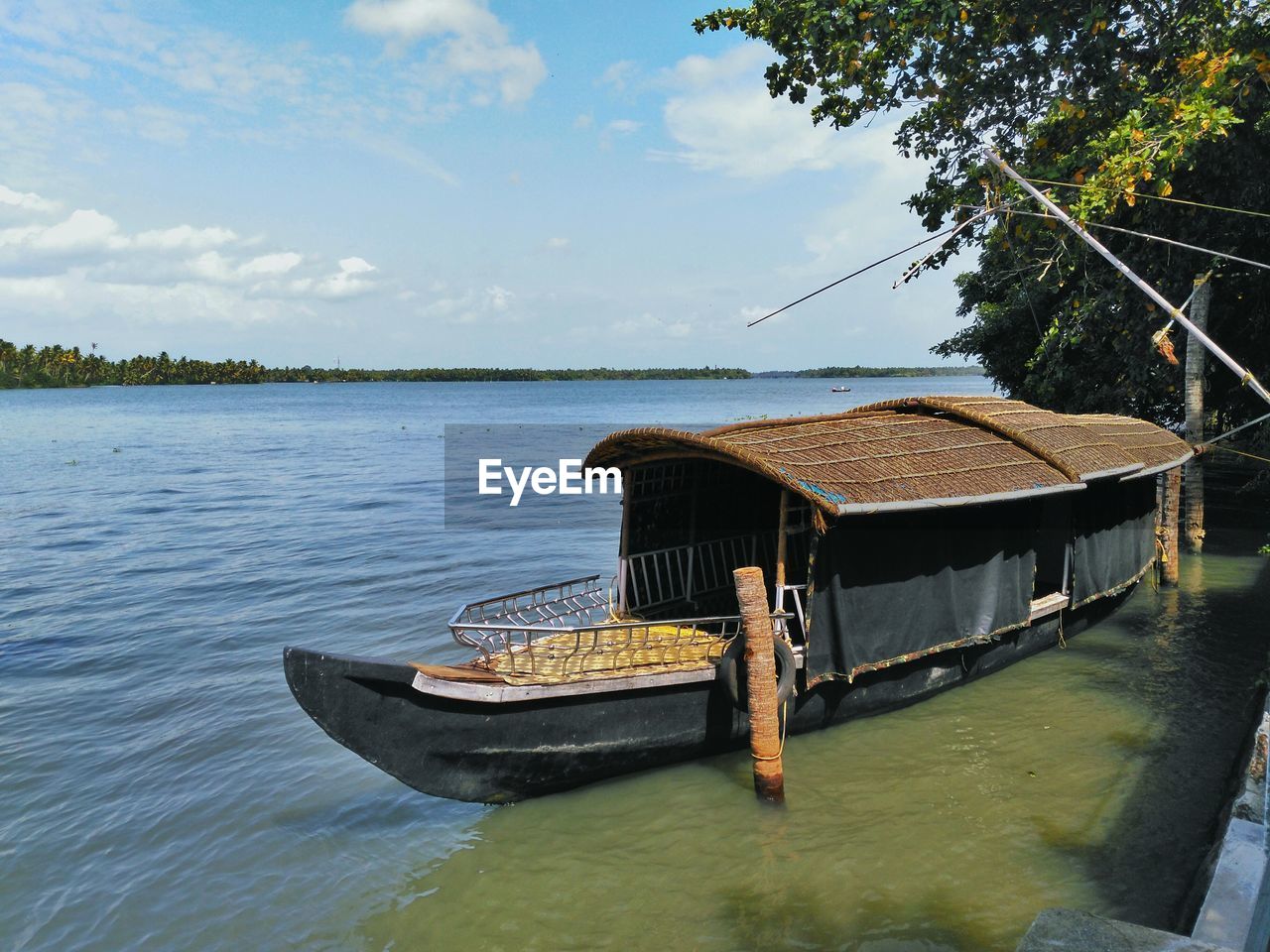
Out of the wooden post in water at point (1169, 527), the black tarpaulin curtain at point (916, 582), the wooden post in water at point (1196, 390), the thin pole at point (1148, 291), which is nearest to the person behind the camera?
the thin pole at point (1148, 291)

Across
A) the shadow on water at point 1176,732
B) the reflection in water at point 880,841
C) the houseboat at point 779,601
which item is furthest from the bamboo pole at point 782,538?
the shadow on water at point 1176,732

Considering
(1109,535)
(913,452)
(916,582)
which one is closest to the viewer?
(916,582)

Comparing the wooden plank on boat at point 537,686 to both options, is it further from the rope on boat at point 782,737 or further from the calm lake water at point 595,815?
the calm lake water at point 595,815

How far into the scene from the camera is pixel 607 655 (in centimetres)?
746

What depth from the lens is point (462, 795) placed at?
261 inches

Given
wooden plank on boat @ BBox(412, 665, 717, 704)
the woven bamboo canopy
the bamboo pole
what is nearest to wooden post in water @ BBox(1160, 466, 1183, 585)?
the woven bamboo canopy

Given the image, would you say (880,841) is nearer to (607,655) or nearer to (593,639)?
(607,655)

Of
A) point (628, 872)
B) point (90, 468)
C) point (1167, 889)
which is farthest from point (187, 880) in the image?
point (90, 468)

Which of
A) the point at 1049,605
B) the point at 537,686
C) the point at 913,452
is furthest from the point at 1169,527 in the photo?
the point at 537,686

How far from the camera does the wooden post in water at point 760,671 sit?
21.6 feet

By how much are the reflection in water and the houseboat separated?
402 mm

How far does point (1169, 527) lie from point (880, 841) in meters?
10.0

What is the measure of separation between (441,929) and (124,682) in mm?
7093

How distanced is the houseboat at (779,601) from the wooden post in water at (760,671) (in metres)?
0.31
